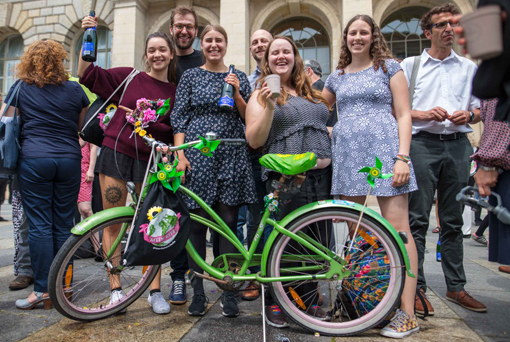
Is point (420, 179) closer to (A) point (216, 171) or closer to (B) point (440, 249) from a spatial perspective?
(B) point (440, 249)

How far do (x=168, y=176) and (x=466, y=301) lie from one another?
2.41 m

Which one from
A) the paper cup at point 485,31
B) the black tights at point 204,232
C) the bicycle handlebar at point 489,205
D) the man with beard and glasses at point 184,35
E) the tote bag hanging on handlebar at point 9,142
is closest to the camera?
the paper cup at point 485,31

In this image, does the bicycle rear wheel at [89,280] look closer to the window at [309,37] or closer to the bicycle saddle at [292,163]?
the bicycle saddle at [292,163]

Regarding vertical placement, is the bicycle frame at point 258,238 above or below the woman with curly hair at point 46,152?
below

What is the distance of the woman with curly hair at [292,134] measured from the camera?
101 inches

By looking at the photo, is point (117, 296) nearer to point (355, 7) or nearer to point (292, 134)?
point (292, 134)

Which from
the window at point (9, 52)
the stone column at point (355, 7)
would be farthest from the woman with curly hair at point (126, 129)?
the window at point (9, 52)

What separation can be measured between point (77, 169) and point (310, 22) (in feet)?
50.2

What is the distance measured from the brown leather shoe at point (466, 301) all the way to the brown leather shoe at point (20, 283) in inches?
145

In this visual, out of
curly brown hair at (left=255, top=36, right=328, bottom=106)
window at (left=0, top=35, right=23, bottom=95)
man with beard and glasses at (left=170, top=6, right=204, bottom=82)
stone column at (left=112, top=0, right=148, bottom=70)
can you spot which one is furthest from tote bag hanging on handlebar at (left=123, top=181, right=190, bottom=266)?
window at (left=0, top=35, right=23, bottom=95)

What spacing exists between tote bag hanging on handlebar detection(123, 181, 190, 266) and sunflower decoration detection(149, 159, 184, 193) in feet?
0.13

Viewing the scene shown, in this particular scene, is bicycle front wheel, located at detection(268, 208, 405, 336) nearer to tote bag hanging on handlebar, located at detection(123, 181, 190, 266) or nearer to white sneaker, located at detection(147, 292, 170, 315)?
tote bag hanging on handlebar, located at detection(123, 181, 190, 266)

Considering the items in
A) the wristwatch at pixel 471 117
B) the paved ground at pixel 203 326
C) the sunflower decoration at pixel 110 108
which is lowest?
the paved ground at pixel 203 326

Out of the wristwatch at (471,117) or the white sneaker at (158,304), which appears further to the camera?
the wristwatch at (471,117)
